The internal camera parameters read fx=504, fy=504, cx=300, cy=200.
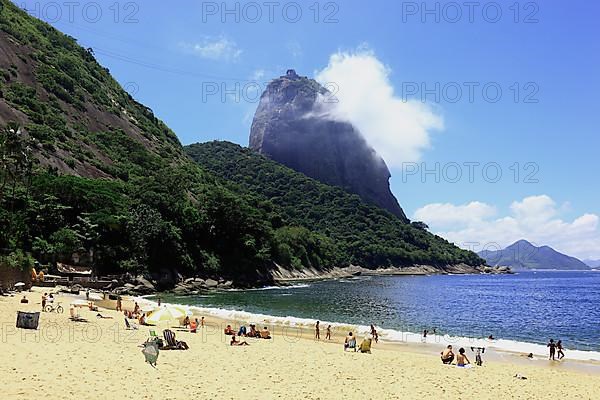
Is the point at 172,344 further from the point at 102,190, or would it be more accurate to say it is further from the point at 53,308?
the point at 102,190

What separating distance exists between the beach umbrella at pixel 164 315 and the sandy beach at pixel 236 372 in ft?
2.82

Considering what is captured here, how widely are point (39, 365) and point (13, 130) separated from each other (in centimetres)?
4173

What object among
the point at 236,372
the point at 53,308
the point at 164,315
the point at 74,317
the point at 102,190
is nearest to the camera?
the point at 236,372

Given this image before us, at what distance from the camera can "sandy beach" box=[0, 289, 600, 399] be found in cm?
1421

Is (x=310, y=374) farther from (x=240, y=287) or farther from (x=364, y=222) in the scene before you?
(x=364, y=222)

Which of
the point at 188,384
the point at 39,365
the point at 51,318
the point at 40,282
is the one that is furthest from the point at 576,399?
the point at 40,282

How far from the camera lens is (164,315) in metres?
26.7

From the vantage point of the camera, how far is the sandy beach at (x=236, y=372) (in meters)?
14.2

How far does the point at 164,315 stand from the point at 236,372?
1017cm

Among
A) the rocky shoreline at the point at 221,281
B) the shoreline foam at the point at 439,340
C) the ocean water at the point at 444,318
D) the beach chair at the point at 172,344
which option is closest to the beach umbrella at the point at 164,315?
the beach chair at the point at 172,344

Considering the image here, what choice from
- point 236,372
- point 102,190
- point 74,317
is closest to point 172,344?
point 236,372

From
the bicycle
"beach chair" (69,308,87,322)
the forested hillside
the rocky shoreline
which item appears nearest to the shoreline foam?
the bicycle

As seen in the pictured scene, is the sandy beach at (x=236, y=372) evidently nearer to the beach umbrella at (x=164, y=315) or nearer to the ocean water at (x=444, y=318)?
the beach umbrella at (x=164, y=315)

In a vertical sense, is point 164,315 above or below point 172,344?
above
